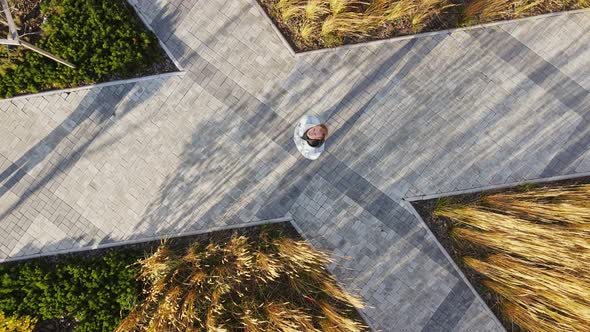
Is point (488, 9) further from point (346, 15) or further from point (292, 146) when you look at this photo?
point (292, 146)

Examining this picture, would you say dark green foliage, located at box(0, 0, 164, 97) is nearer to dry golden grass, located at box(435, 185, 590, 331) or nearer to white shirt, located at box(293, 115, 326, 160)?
white shirt, located at box(293, 115, 326, 160)

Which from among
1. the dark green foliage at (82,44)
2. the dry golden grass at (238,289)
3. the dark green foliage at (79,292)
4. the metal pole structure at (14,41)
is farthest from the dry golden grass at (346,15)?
the dark green foliage at (79,292)

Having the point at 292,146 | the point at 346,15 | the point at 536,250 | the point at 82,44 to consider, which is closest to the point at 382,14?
the point at 346,15

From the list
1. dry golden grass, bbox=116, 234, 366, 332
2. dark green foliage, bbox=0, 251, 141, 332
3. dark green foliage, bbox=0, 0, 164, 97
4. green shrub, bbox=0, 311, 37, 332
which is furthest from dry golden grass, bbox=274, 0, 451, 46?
green shrub, bbox=0, 311, 37, 332

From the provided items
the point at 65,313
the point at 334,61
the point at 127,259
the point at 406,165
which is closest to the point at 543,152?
the point at 406,165

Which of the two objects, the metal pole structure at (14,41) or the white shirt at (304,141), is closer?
the metal pole structure at (14,41)

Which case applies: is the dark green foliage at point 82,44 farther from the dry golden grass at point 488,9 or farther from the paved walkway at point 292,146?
the dry golden grass at point 488,9

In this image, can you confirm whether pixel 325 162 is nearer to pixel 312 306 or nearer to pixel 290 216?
pixel 290 216
